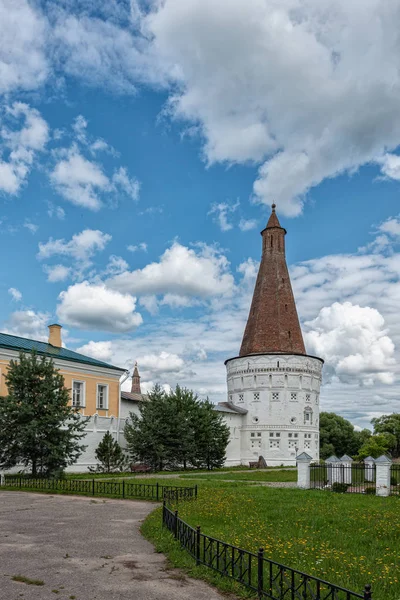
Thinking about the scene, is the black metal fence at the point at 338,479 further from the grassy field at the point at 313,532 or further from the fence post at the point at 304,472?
the grassy field at the point at 313,532

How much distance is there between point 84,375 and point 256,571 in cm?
2608

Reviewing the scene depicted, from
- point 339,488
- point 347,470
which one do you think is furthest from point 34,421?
point 347,470

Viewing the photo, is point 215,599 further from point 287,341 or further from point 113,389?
point 287,341

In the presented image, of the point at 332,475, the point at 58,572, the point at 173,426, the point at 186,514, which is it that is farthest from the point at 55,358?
the point at 58,572

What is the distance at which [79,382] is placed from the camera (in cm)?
3219

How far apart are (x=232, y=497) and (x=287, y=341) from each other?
32808 mm

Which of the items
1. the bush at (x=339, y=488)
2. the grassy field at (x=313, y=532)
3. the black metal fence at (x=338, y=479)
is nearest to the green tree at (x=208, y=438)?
the black metal fence at (x=338, y=479)

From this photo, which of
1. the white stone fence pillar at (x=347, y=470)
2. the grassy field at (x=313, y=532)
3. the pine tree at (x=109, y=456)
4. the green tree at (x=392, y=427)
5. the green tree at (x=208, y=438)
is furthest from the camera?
the green tree at (x=392, y=427)

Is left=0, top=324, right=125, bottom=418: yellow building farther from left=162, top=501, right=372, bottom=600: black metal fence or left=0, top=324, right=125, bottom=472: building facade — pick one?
left=162, top=501, right=372, bottom=600: black metal fence

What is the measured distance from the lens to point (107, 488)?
1838 cm

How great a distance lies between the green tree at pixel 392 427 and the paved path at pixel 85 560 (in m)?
63.7

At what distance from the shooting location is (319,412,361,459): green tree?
221 ft

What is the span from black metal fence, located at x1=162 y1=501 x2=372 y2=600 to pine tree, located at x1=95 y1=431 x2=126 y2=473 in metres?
21.8

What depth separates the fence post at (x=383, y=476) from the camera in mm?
19203
